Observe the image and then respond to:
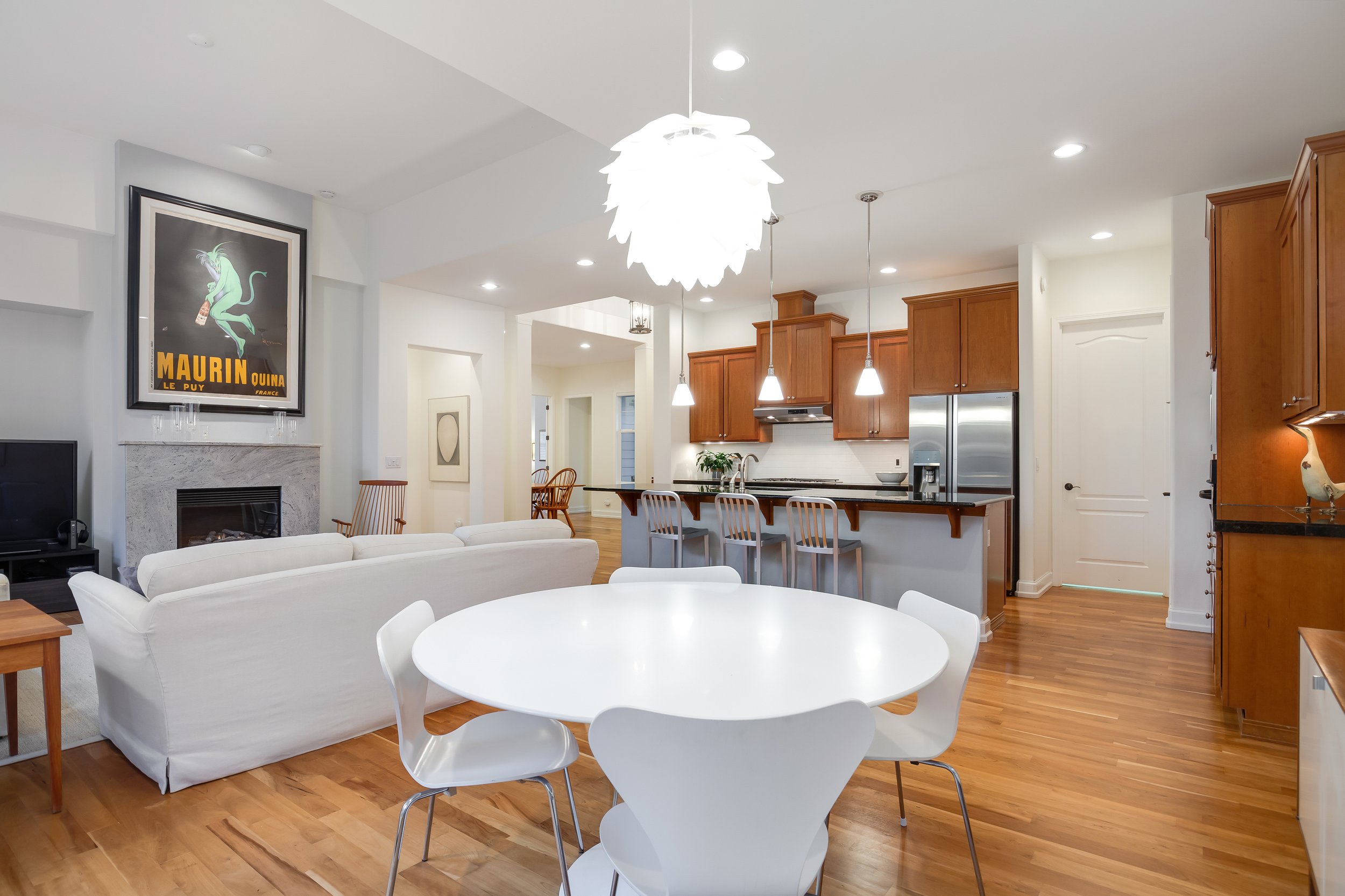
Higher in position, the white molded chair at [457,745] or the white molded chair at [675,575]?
the white molded chair at [675,575]

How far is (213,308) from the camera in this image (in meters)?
5.35

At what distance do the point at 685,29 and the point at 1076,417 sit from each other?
4.93 meters

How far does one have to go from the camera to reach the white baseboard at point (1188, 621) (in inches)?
173

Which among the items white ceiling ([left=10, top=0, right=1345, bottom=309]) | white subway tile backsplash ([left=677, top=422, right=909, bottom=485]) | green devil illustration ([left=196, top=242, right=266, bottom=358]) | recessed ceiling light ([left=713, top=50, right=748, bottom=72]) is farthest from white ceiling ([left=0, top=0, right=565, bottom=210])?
white subway tile backsplash ([left=677, top=422, right=909, bottom=485])

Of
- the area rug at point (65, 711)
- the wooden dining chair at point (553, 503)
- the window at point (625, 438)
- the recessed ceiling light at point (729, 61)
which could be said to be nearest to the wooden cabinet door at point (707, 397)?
the wooden dining chair at point (553, 503)

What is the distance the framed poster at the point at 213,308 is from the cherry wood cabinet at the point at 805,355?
4435 mm

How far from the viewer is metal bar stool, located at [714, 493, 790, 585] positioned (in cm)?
471

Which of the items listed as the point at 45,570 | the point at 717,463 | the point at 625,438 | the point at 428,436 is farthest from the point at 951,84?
the point at 625,438

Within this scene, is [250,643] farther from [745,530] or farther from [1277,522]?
[1277,522]

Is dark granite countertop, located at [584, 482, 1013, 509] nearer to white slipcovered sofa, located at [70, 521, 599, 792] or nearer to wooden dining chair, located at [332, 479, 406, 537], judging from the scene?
wooden dining chair, located at [332, 479, 406, 537]

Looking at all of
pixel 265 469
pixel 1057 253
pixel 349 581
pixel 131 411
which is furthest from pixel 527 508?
pixel 1057 253

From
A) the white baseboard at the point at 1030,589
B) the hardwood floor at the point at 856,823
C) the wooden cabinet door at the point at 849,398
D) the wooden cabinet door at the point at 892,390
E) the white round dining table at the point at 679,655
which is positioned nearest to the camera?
the white round dining table at the point at 679,655

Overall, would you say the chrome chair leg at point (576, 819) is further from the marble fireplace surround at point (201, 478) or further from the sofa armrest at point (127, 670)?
the marble fireplace surround at point (201, 478)

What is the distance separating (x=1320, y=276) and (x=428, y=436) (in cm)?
770
